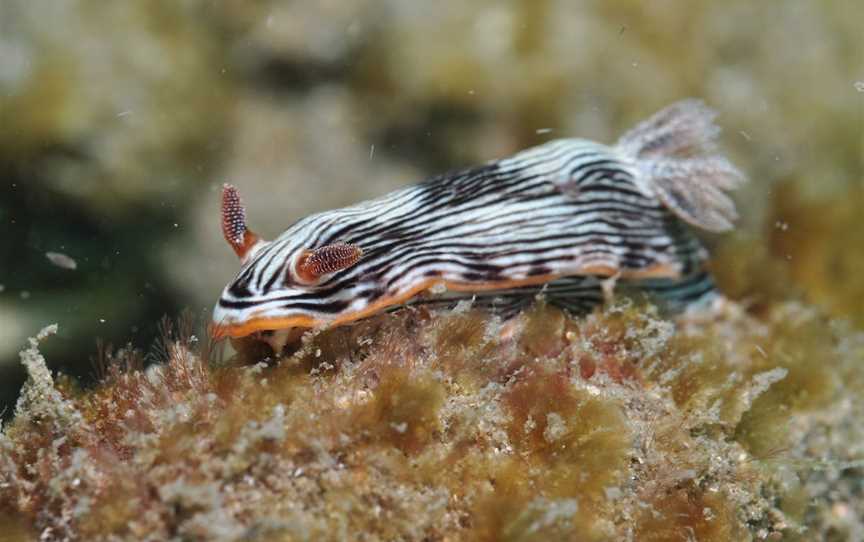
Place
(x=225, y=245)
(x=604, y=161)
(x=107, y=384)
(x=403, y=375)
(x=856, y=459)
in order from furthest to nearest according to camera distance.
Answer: (x=225, y=245) < (x=604, y=161) < (x=856, y=459) < (x=107, y=384) < (x=403, y=375)

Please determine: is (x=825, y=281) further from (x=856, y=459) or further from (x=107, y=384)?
(x=107, y=384)

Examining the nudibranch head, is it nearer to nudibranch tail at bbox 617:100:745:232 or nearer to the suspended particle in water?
the suspended particle in water

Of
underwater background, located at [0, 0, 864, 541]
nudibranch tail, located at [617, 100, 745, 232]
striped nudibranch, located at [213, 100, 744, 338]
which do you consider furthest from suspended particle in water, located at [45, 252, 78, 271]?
nudibranch tail, located at [617, 100, 745, 232]

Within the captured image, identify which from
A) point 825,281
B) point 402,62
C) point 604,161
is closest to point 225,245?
point 402,62

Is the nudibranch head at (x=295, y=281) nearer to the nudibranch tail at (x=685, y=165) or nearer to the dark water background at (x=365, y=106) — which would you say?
the dark water background at (x=365, y=106)

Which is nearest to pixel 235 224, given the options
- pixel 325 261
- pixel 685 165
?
pixel 325 261

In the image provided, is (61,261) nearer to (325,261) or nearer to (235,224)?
(235,224)
